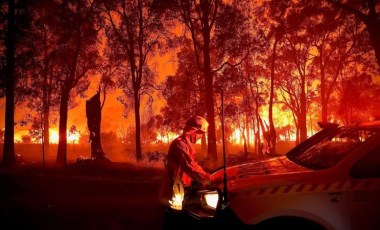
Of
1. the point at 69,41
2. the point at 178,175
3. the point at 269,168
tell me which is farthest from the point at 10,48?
the point at 269,168

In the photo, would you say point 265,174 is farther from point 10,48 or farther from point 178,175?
point 10,48

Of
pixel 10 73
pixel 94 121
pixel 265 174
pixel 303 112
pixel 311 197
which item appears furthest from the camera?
pixel 303 112

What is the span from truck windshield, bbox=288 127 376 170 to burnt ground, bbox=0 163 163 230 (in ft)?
10.5

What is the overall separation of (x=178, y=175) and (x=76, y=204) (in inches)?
189

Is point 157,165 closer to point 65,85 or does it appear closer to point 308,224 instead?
point 65,85

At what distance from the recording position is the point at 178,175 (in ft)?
17.0

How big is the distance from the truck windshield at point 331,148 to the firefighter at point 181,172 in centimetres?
122

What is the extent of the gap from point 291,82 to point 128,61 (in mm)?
18483

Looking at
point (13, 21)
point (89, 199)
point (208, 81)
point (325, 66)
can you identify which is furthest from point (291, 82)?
point (89, 199)

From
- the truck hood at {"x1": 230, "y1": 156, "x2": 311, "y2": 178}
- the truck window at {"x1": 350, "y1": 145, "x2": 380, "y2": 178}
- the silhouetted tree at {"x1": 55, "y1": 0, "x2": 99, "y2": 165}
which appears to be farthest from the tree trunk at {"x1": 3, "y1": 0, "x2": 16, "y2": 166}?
the truck window at {"x1": 350, "y1": 145, "x2": 380, "y2": 178}

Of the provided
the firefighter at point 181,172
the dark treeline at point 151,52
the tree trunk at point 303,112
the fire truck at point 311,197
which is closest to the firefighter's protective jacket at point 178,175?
the firefighter at point 181,172

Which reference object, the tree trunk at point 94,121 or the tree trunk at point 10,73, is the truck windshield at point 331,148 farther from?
the tree trunk at point 10,73

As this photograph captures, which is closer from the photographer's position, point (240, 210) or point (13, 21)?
point (240, 210)

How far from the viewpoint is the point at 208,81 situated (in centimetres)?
2303
